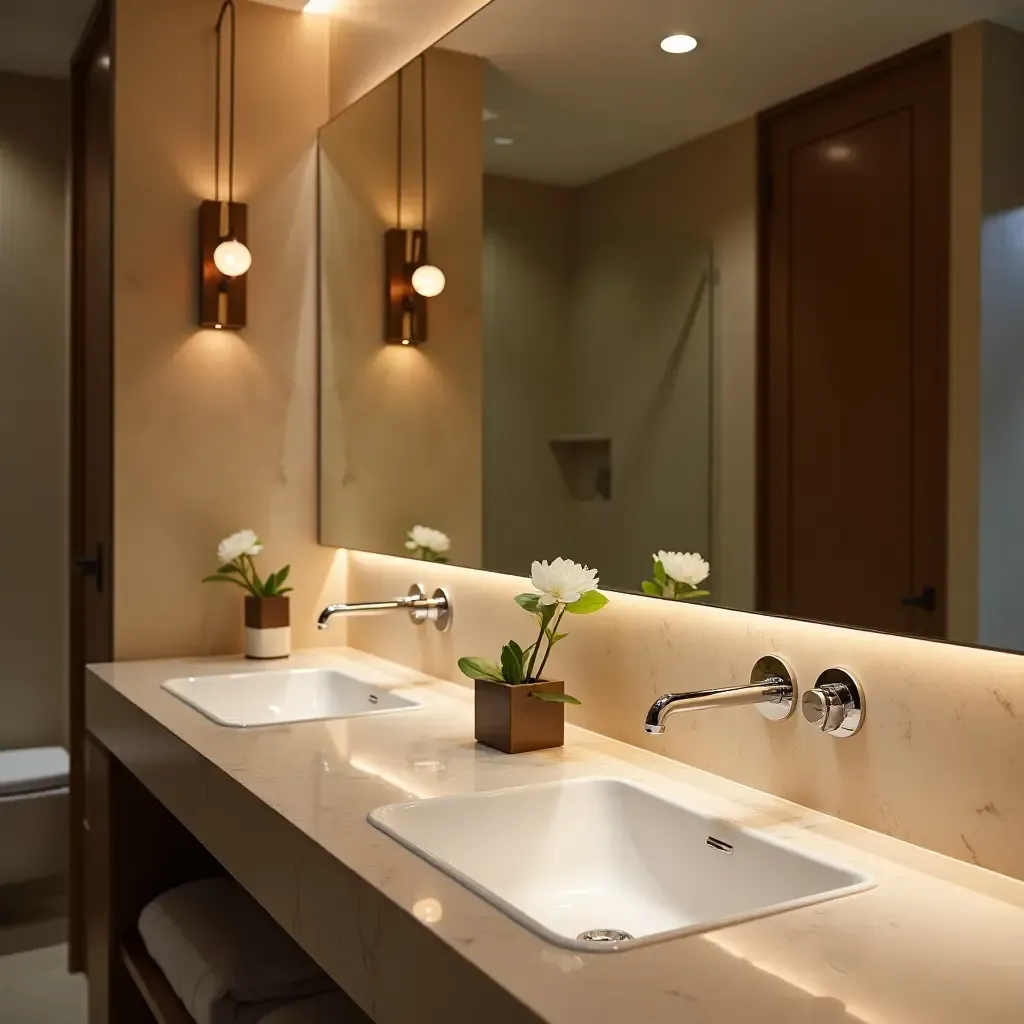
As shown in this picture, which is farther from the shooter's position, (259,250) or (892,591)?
(259,250)

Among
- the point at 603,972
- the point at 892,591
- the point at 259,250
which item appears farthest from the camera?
the point at 259,250

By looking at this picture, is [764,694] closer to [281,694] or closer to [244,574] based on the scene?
[281,694]

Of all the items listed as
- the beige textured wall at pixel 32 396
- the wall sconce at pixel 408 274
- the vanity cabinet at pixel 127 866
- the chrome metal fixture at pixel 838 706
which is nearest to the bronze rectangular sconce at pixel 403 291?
the wall sconce at pixel 408 274

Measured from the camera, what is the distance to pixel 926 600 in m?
1.21

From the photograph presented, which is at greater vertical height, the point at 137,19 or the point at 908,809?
the point at 137,19

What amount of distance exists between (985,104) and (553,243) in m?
0.80

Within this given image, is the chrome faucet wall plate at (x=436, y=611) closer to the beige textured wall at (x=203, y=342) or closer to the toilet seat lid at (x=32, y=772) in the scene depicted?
the beige textured wall at (x=203, y=342)

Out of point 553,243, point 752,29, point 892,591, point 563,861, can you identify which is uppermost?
point 752,29

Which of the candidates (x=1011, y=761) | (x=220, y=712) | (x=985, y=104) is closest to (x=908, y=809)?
(x=1011, y=761)

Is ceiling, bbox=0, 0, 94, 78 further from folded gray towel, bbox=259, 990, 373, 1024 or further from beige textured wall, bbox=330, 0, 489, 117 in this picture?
folded gray towel, bbox=259, 990, 373, 1024

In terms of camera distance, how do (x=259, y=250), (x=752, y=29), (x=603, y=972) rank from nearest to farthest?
(x=603, y=972)
(x=752, y=29)
(x=259, y=250)

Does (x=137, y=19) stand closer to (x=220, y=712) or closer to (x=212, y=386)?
(x=212, y=386)

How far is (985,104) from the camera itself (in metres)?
1.13

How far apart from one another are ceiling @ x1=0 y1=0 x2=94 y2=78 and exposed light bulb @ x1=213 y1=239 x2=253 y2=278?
79 cm
